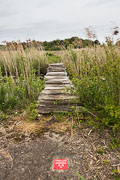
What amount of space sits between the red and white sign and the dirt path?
41mm

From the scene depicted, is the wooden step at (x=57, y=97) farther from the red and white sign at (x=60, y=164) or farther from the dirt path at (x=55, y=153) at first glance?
the red and white sign at (x=60, y=164)

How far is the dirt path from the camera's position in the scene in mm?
1878

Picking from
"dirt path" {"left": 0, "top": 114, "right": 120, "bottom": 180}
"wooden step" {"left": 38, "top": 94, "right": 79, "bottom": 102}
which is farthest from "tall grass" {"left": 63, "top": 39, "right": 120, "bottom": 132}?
"dirt path" {"left": 0, "top": 114, "right": 120, "bottom": 180}

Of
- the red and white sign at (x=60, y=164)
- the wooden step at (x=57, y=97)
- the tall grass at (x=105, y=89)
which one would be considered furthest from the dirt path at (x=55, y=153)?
the wooden step at (x=57, y=97)

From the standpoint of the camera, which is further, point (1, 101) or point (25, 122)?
point (1, 101)

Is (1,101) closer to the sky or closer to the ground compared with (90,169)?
closer to the sky

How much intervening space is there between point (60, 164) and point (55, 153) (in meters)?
0.24

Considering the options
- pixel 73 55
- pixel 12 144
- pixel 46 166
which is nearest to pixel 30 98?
pixel 12 144

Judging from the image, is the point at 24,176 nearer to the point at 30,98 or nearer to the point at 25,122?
the point at 25,122

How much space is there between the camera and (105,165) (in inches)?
78.5

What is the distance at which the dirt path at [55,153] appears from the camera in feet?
6.16

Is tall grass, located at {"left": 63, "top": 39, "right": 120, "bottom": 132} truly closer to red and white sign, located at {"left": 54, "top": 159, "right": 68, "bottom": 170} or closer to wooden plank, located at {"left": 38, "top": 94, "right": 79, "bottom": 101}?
wooden plank, located at {"left": 38, "top": 94, "right": 79, "bottom": 101}

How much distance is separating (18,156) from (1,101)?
1.77 meters

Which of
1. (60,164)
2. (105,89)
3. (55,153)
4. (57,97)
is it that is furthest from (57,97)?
(60,164)
